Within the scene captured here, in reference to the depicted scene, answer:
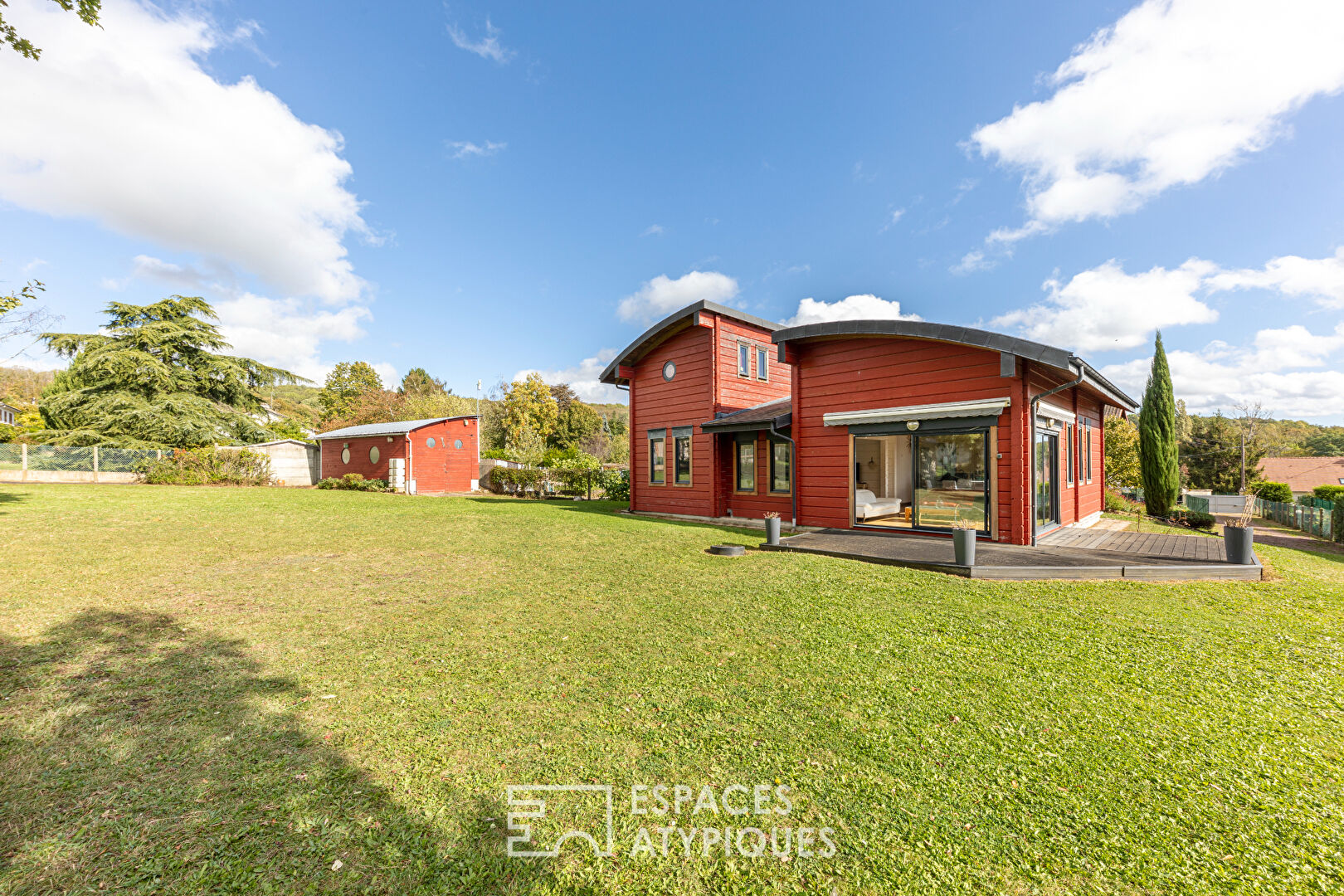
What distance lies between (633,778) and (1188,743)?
133 inches

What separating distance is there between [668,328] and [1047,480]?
1002 cm

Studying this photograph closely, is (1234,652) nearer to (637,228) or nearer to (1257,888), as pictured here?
(1257,888)

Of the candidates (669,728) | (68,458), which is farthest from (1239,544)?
(68,458)

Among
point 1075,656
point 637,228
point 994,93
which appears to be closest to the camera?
point 1075,656

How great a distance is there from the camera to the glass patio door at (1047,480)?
32.0ft

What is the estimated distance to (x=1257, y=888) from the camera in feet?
6.45

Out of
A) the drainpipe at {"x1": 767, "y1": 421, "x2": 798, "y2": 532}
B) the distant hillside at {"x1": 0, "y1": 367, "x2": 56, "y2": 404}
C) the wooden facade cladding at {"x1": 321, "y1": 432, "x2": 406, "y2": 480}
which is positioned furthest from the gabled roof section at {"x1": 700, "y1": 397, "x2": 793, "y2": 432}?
the distant hillside at {"x1": 0, "y1": 367, "x2": 56, "y2": 404}

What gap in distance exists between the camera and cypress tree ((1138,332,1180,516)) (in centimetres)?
1795

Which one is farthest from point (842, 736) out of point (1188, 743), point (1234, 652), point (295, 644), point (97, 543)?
point (97, 543)

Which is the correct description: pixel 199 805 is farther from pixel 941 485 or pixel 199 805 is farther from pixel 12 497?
pixel 12 497

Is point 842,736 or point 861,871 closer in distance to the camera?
point 861,871

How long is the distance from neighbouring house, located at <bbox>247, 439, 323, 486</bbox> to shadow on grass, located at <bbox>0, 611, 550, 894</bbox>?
26.1m

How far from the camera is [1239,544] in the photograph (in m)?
7.08
